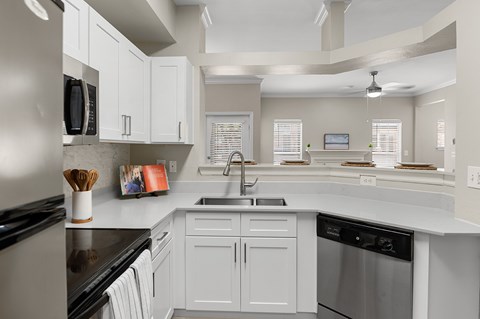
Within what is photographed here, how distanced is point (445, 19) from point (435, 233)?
1323 millimetres

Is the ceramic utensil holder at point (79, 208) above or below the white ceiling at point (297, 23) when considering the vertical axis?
below

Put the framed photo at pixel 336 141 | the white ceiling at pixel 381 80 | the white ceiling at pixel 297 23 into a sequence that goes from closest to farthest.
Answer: the white ceiling at pixel 297 23
the white ceiling at pixel 381 80
the framed photo at pixel 336 141

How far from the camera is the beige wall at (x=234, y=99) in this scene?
A: 235 inches

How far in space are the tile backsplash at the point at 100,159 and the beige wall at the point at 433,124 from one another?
21.3 ft

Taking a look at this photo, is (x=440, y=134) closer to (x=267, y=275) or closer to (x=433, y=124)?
(x=433, y=124)

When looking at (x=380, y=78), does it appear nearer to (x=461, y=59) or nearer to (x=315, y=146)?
(x=315, y=146)

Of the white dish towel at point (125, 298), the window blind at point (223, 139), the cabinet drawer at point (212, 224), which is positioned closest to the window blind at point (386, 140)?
the window blind at point (223, 139)

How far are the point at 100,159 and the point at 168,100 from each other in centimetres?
71

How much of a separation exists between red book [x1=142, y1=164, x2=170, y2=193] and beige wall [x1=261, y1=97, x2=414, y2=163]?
5.18 meters

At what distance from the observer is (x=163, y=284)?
1.95 m

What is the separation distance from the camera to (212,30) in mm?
3492

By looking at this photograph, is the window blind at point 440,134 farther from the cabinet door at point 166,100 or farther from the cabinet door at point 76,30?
the cabinet door at point 76,30

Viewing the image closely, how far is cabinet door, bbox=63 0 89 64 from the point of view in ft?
4.56

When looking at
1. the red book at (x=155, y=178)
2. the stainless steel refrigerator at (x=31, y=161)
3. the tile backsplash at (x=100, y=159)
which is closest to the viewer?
the stainless steel refrigerator at (x=31, y=161)
